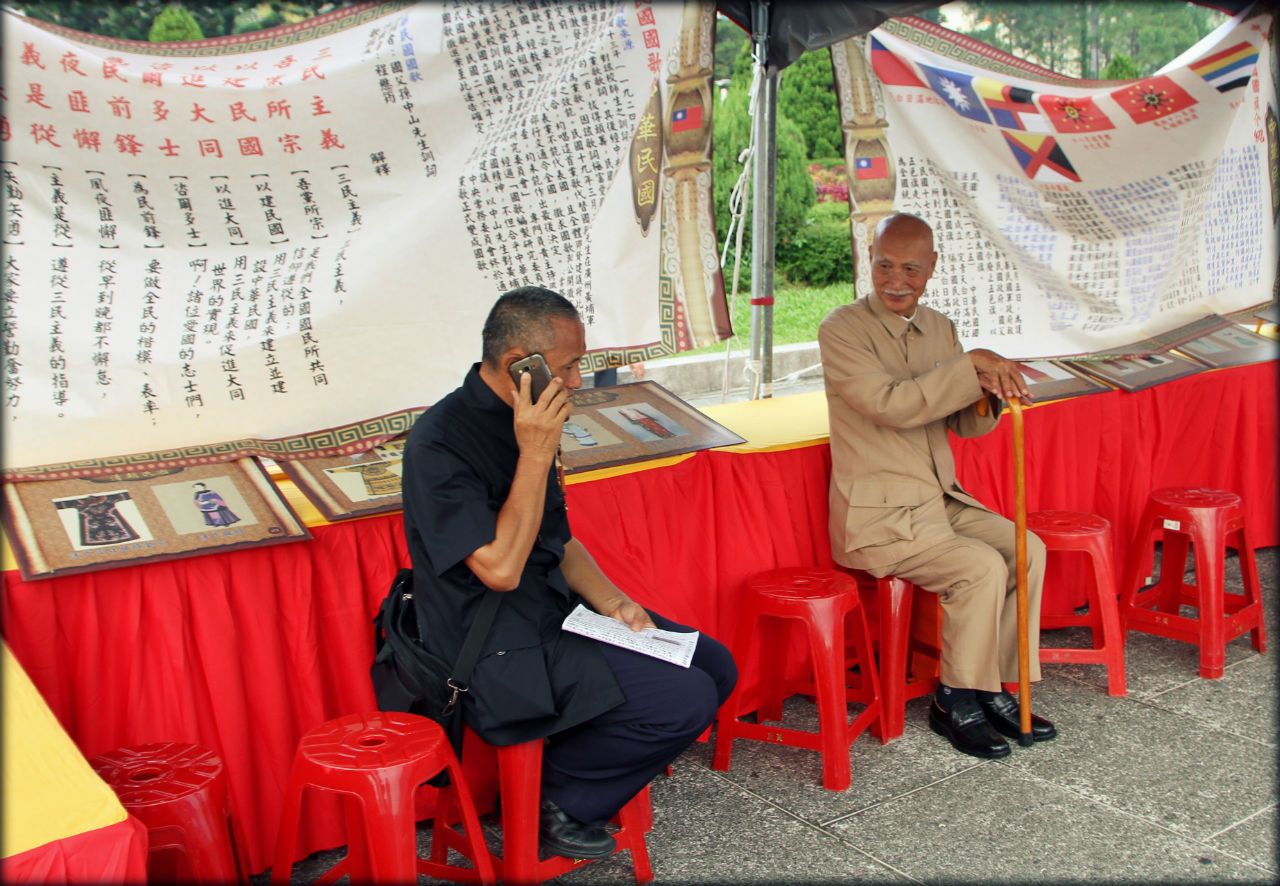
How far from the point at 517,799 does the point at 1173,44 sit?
15.6 metres

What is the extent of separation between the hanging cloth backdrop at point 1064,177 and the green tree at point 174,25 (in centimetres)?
566

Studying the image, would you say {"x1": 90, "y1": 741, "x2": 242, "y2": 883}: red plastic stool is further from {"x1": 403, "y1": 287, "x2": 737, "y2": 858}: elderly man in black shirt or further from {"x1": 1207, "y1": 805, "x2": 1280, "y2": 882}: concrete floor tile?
{"x1": 1207, "y1": 805, "x2": 1280, "y2": 882}: concrete floor tile

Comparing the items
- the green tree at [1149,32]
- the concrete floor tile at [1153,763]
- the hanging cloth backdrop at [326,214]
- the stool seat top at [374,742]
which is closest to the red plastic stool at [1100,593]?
the concrete floor tile at [1153,763]

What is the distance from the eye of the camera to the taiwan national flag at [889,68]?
13.4 feet

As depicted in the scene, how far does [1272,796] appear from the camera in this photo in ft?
8.87

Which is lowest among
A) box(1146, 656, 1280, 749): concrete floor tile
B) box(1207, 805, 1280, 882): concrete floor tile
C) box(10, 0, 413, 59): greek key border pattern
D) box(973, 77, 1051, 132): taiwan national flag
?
box(1146, 656, 1280, 749): concrete floor tile

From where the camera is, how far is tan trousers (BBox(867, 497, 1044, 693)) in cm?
305

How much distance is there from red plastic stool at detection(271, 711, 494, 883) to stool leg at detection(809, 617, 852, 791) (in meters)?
1.07

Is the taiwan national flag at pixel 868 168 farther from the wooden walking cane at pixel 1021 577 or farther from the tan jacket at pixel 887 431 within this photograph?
the wooden walking cane at pixel 1021 577

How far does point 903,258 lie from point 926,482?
698 mm

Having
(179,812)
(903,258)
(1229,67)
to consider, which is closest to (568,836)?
(179,812)

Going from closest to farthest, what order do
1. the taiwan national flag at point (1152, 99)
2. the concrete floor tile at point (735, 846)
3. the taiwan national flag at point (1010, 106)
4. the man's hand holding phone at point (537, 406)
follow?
1. the man's hand holding phone at point (537, 406)
2. the concrete floor tile at point (735, 846)
3. the taiwan national flag at point (1010, 106)
4. the taiwan national flag at point (1152, 99)

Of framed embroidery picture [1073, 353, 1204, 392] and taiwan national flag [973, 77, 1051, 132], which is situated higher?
taiwan national flag [973, 77, 1051, 132]

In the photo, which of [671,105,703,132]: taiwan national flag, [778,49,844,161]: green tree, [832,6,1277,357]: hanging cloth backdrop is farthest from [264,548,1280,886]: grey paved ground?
[778,49,844,161]: green tree
